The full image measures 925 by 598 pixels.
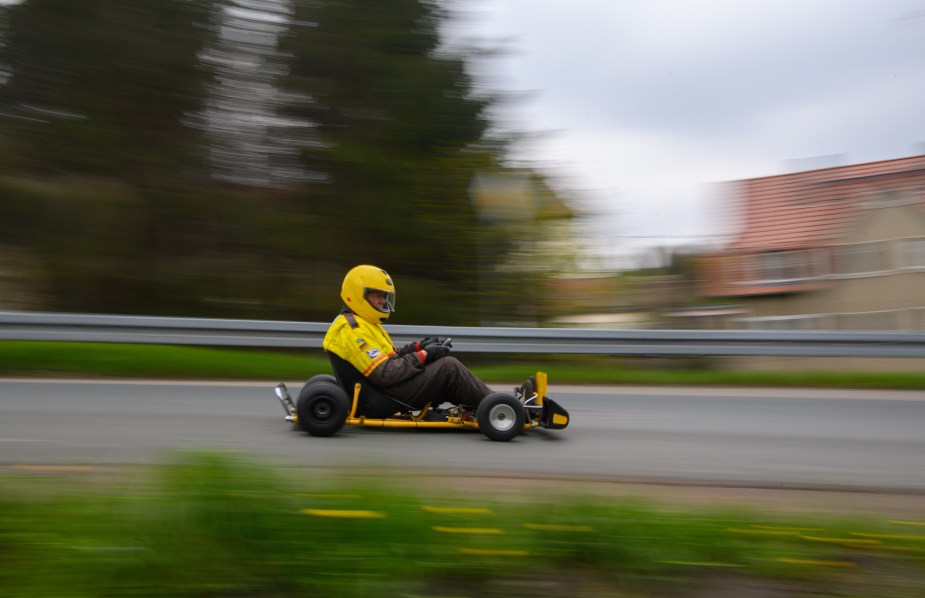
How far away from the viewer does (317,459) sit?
219 inches

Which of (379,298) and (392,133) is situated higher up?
(392,133)

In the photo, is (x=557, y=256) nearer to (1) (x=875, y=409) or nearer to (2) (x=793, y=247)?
(1) (x=875, y=409)

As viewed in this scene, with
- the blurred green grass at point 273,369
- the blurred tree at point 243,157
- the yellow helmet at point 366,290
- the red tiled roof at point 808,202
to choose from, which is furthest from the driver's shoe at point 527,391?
the red tiled roof at point 808,202

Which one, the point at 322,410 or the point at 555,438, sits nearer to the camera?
the point at 322,410

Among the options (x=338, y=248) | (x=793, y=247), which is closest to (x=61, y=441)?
(x=338, y=248)

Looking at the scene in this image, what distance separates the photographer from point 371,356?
6.53 metres

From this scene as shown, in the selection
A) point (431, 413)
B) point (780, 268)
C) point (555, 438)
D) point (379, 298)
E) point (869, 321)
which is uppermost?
point (780, 268)

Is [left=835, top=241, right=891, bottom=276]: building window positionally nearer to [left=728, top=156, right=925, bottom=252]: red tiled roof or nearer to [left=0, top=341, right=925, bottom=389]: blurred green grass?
[left=728, top=156, right=925, bottom=252]: red tiled roof

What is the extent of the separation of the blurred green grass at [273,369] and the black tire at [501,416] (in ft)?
12.0

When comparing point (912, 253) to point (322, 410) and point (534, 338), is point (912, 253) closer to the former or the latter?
point (534, 338)

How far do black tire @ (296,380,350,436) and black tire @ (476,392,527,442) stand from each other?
102cm

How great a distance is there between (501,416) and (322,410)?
132 cm

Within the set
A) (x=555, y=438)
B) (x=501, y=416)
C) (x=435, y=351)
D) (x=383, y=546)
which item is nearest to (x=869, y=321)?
(x=555, y=438)

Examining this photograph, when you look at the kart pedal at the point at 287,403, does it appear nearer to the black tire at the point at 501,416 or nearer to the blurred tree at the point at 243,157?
the black tire at the point at 501,416
